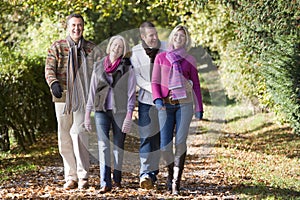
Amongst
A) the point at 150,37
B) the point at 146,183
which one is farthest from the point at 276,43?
the point at 146,183

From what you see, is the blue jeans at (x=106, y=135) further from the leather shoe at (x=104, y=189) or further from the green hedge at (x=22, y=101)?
the green hedge at (x=22, y=101)

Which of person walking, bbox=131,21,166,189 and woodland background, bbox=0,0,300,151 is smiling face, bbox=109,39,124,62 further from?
woodland background, bbox=0,0,300,151

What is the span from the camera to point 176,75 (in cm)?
709

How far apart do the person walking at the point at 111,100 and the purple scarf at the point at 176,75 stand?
56 cm

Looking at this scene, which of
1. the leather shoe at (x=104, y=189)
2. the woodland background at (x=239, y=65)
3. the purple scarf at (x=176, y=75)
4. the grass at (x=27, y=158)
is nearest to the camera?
the purple scarf at (x=176, y=75)

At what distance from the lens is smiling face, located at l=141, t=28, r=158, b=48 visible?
740 cm

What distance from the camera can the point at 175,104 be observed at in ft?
23.5

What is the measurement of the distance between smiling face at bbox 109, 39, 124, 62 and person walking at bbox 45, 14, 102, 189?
0.30 m

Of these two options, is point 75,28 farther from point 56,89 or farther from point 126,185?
point 126,185

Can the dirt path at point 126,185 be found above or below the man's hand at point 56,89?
below

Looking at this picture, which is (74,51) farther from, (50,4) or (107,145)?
(50,4)

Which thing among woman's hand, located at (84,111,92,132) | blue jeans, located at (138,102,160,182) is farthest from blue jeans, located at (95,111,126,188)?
blue jeans, located at (138,102,160,182)

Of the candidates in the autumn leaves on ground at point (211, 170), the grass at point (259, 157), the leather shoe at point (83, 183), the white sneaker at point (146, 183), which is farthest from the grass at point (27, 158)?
the grass at point (259, 157)

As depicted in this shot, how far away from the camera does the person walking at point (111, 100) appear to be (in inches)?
285
